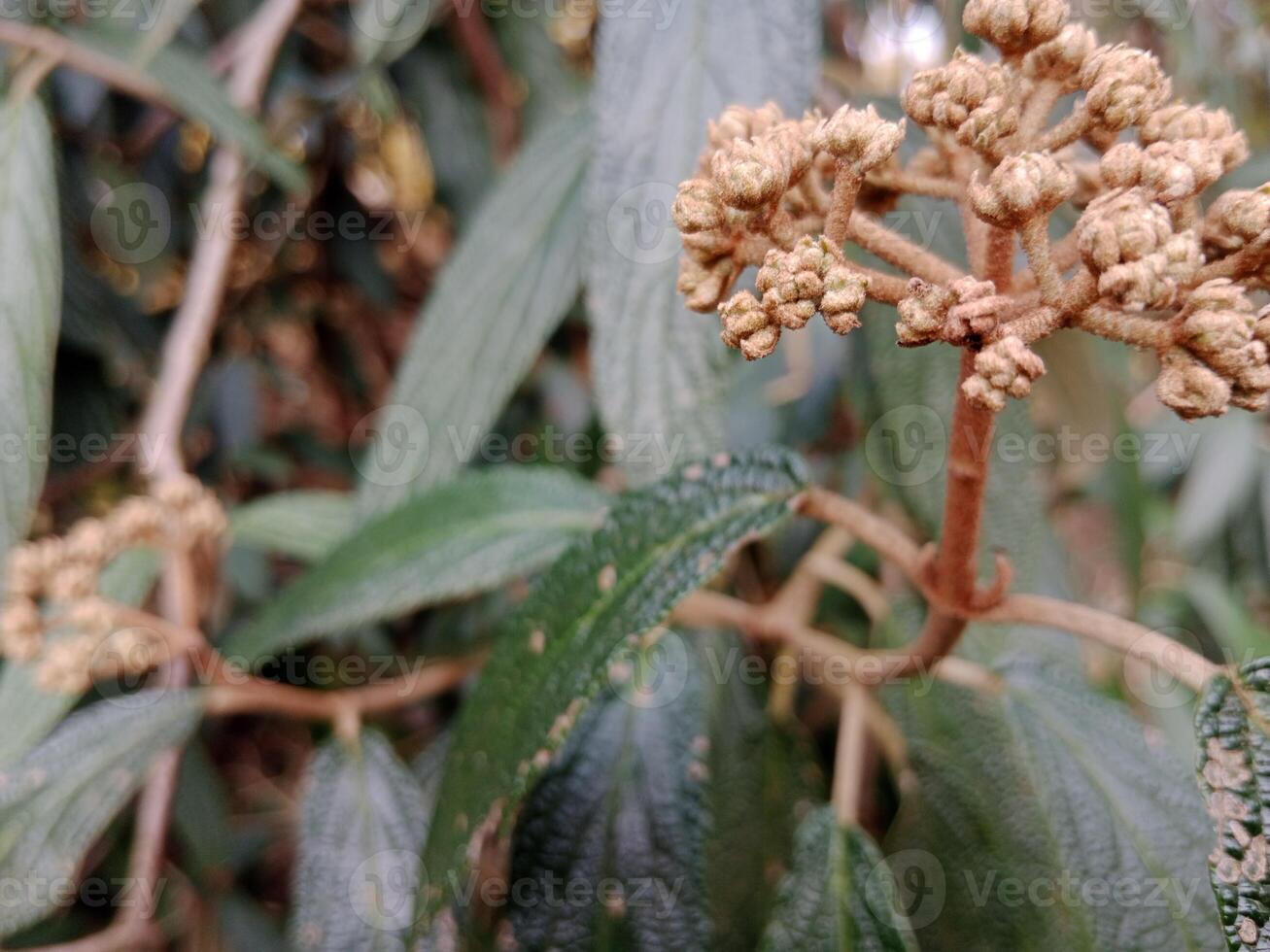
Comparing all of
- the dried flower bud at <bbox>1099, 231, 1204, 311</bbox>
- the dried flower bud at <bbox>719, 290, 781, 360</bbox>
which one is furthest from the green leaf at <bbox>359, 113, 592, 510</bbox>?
the dried flower bud at <bbox>1099, 231, 1204, 311</bbox>

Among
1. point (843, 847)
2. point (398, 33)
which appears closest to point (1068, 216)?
point (843, 847)

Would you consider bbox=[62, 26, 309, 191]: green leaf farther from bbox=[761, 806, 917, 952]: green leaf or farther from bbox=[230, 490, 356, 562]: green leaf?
bbox=[761, 806, 917, 952]: green leaf

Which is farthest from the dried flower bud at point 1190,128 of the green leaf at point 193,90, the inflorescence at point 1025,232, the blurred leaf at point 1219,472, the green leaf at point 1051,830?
the blurred leaf at point 1219,472

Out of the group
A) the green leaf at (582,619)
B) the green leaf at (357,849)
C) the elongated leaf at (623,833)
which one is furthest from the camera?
the green leaf at (357,849)

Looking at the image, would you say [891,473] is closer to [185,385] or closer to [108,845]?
[185,385]

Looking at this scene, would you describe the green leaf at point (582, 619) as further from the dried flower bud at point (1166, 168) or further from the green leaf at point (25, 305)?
the green leaf at point (25, 305)

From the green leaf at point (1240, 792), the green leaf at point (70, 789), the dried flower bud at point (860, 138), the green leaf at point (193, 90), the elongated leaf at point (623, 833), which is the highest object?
the green leaf at point (193, 90)

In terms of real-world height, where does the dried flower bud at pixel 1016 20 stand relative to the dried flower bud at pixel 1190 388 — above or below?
above
